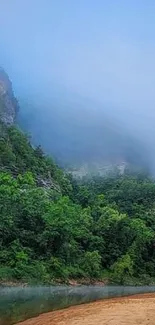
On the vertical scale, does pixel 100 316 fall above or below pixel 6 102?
below

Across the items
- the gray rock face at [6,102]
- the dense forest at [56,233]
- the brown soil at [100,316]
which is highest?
the gray rock face at [6,102]

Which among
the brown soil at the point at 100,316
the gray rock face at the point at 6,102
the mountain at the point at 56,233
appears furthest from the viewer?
the gray rock face at the point at 6,102

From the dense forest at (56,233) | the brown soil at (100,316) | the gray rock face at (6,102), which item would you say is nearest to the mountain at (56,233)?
the dense forest at (56,233)

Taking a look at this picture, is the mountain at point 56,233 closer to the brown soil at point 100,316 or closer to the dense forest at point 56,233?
the dense forest at point 56,233

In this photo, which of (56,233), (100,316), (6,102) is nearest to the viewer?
(100,316)

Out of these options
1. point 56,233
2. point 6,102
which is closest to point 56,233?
point 56,233

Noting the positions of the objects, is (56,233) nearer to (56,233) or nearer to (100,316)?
(56,233)
